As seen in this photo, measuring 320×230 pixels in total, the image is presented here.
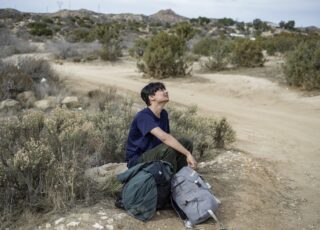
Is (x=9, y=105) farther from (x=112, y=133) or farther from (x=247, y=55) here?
(x=247, y=55)

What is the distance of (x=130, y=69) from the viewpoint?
75.0ft

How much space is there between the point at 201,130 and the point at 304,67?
875cm

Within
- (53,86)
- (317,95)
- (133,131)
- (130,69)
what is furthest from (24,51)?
(133,131)

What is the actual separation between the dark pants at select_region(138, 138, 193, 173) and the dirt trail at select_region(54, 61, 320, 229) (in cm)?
150

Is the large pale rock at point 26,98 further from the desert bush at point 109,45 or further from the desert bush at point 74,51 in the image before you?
the desert bush at point 74,51

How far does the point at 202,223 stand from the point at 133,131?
4.13 ft

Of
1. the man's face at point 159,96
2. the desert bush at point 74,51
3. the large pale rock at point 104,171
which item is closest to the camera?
the large pale rock at point 104,171

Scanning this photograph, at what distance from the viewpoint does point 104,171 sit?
5.54 metres

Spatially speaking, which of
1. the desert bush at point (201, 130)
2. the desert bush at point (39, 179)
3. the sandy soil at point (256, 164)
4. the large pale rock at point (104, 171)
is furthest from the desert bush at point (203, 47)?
the desert bush at point (39, 179)

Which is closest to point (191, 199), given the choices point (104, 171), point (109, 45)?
point (104, 171)

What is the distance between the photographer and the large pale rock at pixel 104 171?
5006mm

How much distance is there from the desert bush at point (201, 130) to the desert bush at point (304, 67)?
299 inches

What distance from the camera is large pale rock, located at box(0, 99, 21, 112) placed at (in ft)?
34.9

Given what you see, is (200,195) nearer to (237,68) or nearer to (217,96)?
(217,96)
